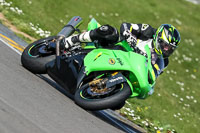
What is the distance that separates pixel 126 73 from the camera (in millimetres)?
6477

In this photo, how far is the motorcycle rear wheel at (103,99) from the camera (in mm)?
6000

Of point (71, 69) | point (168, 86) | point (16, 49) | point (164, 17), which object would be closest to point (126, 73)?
point (71, 69)

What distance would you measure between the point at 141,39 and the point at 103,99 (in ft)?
5.69

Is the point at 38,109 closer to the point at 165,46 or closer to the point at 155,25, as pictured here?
the point at 165,46

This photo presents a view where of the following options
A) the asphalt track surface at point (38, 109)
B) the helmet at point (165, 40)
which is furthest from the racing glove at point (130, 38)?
the asphalt track surface at point (38, 109)

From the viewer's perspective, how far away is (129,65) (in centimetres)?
633

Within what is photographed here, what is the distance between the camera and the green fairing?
632cm

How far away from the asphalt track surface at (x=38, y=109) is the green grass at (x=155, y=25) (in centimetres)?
188

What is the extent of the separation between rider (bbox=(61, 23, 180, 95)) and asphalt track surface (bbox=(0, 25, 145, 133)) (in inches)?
37.0

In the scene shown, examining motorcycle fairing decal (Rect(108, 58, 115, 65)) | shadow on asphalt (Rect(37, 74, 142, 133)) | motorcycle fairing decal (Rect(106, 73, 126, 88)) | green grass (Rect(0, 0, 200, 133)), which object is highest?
motorcycle fairing decal (Rect(108, 58, 115, 65))

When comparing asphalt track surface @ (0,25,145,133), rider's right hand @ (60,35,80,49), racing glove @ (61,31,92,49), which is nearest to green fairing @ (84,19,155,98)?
racing glove @ (61,31,92,49)

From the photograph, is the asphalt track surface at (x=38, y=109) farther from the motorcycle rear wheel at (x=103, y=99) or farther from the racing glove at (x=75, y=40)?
the racing glove at (x=75, y=40)

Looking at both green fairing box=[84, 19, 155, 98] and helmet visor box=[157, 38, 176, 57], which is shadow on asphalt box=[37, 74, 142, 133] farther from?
helmet visor box=[157, 38, 176, 57]

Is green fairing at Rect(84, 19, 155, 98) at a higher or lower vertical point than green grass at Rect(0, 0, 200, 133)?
higher
